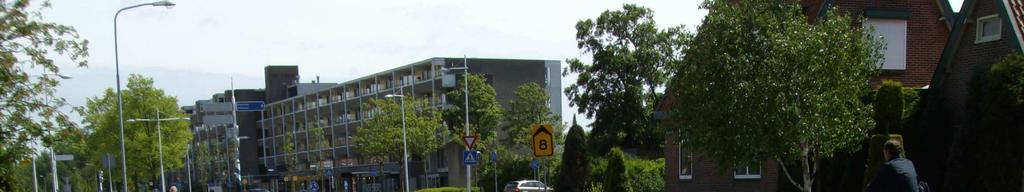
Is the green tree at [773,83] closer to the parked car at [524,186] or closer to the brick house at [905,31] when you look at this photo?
the brick house at [905,31]

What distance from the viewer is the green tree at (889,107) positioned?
21.1 m

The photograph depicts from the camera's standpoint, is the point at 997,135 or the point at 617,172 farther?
the point at 617,172

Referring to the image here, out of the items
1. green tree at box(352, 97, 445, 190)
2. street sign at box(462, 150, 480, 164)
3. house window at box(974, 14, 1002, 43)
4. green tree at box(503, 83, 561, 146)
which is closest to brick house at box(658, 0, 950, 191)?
house window at box(974, 14, 1002, 43)

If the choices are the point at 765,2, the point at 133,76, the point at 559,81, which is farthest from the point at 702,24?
the point at 559,81

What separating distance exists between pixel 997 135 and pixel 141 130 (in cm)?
5520

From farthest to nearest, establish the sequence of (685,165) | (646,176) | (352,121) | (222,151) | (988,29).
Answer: (222,151) < (352,121) < (646,176) < (685,165) < (988,29)

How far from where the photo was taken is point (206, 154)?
4077 inches

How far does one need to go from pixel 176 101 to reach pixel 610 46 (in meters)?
30.5

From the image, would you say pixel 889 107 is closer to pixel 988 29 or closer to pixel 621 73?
pixel 988 29

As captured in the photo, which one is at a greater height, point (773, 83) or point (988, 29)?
point (988, 29)

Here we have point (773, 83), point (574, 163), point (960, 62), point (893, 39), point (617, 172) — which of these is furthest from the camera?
point (574, 163)

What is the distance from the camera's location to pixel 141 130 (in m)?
63.8

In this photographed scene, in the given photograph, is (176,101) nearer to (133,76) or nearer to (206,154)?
(133,76)

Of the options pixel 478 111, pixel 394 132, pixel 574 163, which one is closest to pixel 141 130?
pixel 394 132
